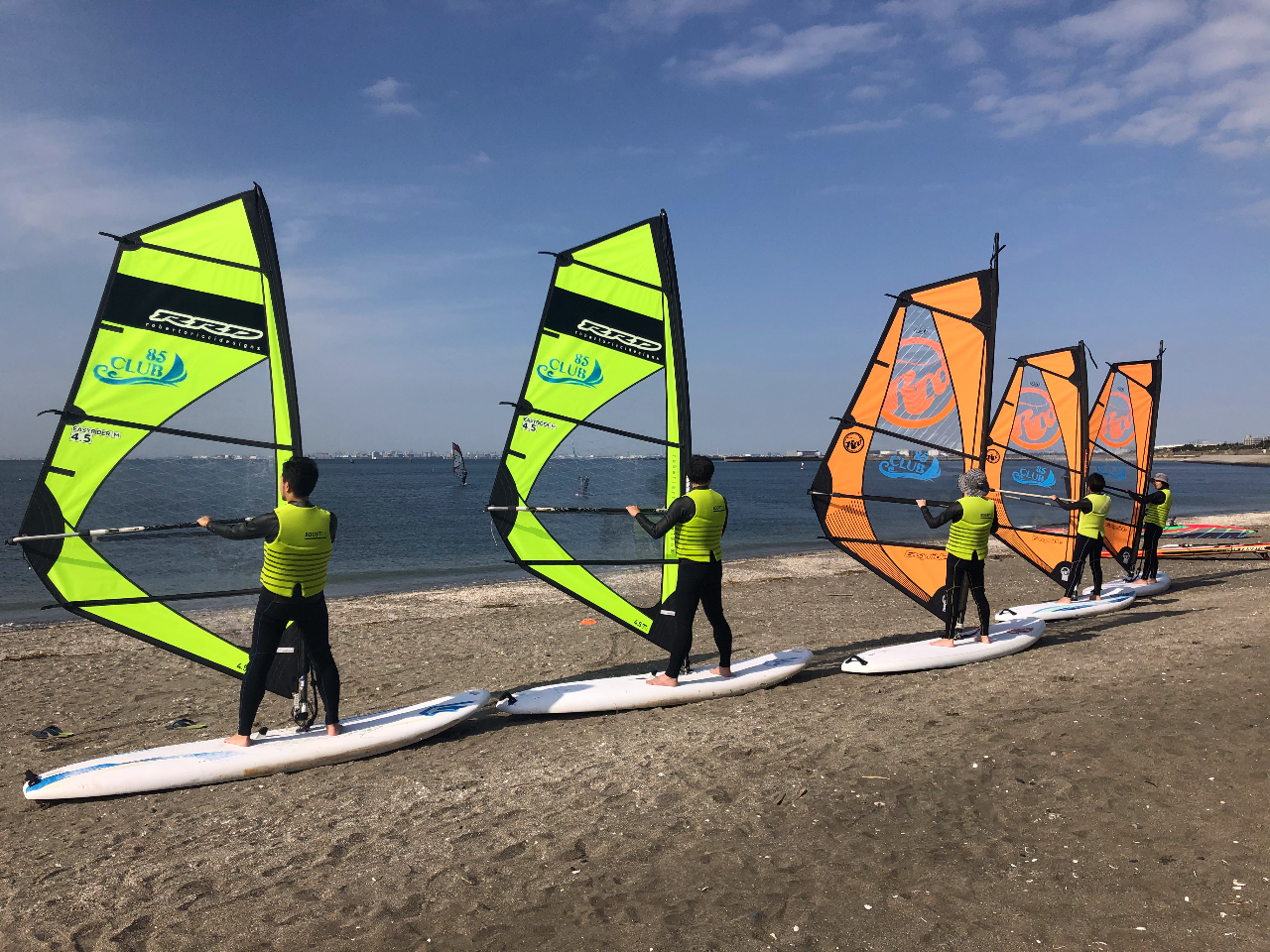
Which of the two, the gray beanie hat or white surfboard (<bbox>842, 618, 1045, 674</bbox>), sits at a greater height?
the gray beanie hat

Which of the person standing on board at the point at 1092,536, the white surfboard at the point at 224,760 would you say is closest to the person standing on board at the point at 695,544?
the white surfboard at the point at 224,760

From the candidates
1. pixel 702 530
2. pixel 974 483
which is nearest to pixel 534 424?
pixel 702 530

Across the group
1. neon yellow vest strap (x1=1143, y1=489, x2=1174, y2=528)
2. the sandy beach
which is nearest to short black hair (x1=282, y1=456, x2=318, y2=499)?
the sandy beach

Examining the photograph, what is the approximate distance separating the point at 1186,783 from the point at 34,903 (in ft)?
15.7

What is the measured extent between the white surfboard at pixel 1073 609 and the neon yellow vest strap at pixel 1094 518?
0.73m

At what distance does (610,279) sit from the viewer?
19.3 ft

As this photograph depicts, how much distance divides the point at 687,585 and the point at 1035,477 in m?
6.34

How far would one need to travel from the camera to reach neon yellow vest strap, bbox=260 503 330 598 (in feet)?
14.1

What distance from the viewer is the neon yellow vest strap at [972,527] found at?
21.0ft

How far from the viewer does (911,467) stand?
730 cm

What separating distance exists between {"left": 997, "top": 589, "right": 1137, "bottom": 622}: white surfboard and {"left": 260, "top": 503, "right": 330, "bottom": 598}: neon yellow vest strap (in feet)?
20.9

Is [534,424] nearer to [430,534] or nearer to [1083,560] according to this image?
[1083,560]

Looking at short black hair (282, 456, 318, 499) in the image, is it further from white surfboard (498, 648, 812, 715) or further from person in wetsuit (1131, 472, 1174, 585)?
person in wetsuit (1131, 472, 1174, 585)

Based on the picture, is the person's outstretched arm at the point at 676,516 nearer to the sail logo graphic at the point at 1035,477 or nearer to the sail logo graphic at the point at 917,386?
the sail logo graphic at the point at 917,386
